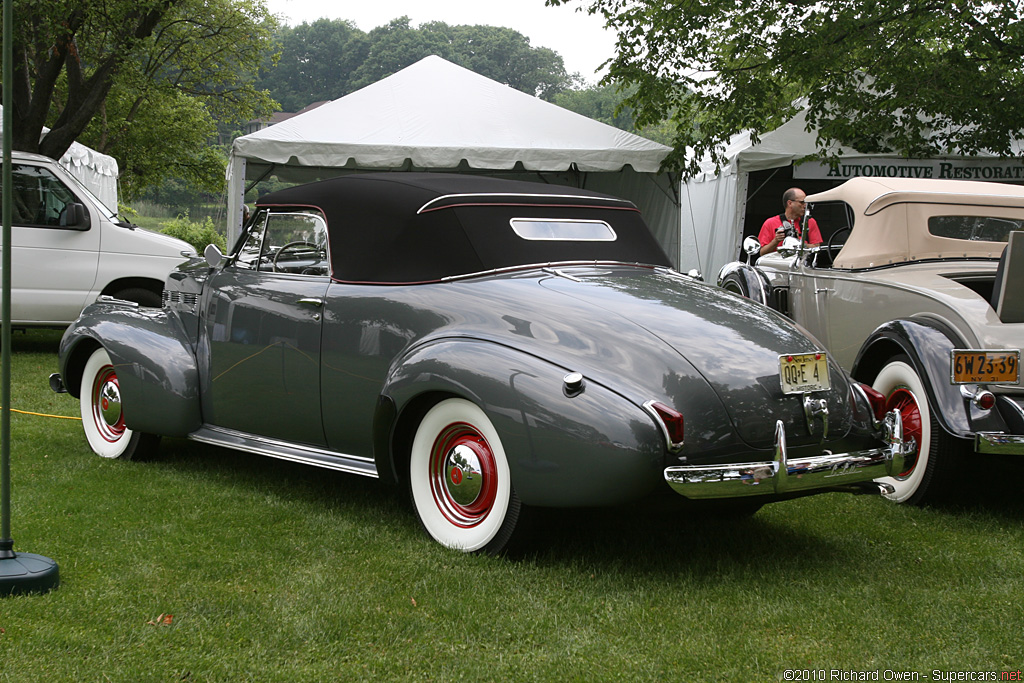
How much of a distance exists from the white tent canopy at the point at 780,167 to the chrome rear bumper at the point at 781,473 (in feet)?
31.9

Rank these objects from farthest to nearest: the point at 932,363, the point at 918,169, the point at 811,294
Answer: the point at 918,169 < the point at 811,294 < the point at 932,363

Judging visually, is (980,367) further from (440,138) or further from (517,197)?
(440,138)

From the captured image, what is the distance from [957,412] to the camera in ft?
15.1

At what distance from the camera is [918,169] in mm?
13883

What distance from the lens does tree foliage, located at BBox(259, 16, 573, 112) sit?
9519 cm

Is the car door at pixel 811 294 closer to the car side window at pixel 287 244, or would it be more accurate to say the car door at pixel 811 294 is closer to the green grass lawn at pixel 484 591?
the green grass lawn at pixel 484 591

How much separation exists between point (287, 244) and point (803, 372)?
267 centimetres

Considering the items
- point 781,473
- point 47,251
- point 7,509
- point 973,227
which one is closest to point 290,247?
point 7,509

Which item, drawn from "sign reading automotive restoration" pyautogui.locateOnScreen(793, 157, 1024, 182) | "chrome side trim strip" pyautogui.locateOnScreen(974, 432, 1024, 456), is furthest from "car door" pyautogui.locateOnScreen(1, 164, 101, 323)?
"sign reading automotive restoration" pyautogui.locateOnScreen(793, 157, 1024, 182)

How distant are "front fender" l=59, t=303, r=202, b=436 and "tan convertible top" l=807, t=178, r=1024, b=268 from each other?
160 inches

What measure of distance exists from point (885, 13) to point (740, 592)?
32.0 ft

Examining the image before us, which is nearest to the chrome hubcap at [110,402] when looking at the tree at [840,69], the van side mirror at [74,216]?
the van side mirror at [74,216]

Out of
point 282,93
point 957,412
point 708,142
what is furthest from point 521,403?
point 282,93

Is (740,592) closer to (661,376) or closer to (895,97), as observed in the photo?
(661,376)
